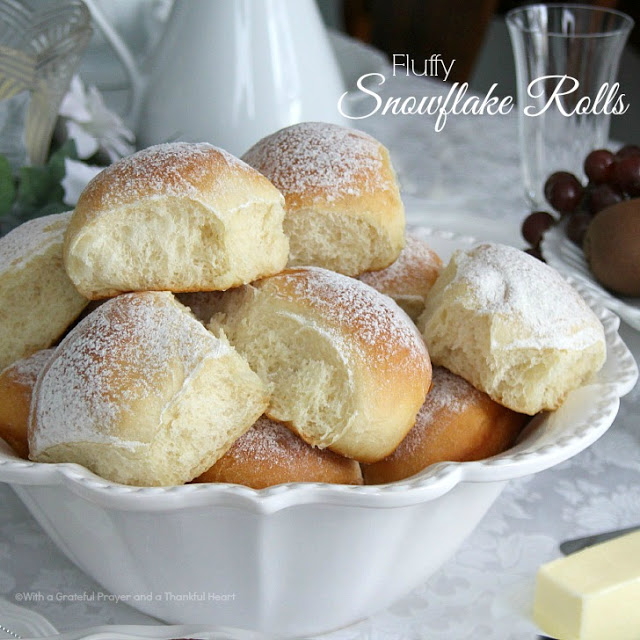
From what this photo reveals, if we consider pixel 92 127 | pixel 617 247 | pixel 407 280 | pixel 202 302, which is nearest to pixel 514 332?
pixel 407 280

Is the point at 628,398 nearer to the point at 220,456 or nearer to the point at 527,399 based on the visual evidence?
the point at 527,399

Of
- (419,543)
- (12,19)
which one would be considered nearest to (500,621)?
(419,543)

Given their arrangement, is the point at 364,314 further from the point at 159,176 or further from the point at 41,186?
the point at 41,186

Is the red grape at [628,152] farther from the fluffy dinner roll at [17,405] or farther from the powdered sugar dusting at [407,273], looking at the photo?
the fluffy dinner roll at [17,405]

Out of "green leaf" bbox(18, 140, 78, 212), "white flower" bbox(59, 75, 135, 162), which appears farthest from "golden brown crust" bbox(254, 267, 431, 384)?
"white flower" bbox(59, 75, 135, 162)

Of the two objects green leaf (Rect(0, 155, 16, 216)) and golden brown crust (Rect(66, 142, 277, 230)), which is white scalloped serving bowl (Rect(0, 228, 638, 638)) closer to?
golden brown crust (Rect(66, 142, 277, 230))

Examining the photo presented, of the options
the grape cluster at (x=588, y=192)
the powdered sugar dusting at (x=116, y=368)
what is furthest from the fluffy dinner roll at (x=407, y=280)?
the grape cluster at (x=588, y=192)
